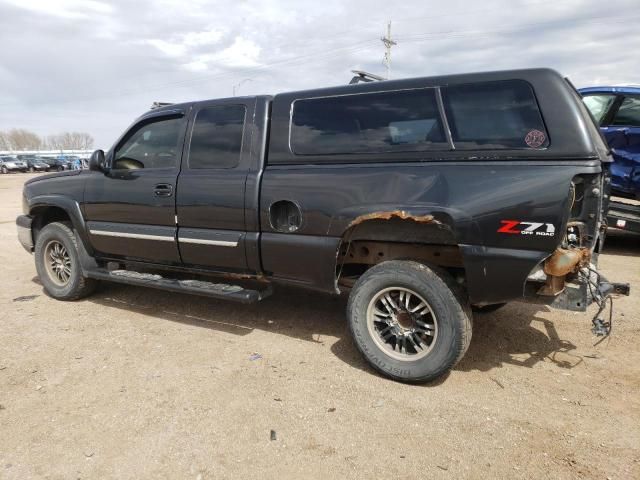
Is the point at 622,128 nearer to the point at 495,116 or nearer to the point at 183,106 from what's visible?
the point at 495,116

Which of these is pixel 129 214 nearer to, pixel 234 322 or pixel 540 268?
pixel 234 322

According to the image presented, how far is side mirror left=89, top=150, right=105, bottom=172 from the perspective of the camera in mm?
4824

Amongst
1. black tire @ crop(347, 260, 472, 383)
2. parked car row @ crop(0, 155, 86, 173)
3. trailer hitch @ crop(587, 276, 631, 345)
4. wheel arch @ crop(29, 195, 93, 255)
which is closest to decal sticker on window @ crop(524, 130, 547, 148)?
trailer hitch @ crop(587, 276, 631, 345)

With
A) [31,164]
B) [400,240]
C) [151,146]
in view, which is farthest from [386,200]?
[31,164]

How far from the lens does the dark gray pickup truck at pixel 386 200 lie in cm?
305

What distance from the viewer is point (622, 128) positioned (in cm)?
722

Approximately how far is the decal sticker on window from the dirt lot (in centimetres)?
166

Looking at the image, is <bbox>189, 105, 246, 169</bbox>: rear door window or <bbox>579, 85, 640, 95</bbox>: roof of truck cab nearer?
<bbox>189, 105, 246, 169</bbox>: rear door window

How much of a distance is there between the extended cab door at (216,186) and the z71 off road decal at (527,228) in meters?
2.05

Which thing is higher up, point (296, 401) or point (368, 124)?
point (368, 124)

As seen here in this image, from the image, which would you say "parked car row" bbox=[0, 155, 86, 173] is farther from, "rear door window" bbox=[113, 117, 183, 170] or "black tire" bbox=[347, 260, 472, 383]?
"black tire" bbox=[347, 260, 472, 383]

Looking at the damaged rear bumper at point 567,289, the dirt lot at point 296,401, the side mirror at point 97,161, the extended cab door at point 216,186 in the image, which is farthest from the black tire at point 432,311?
Result: the side mirror at point 97,161

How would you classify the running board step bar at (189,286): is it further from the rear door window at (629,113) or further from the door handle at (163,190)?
the rear door window at (629,113)

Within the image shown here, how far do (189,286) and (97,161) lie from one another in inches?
65.1
